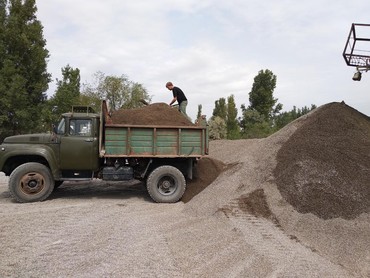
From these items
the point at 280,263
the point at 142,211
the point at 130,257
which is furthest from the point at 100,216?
the point at 280,263

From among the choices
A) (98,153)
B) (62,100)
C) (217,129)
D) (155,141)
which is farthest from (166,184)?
(217,129)

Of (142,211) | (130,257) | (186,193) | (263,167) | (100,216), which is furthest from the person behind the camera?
(186,193)

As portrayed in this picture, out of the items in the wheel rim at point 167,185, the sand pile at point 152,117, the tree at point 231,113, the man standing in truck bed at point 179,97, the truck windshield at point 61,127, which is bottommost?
the wheel rim at point 167,185

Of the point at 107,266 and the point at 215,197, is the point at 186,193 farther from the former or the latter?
the point at 107,266

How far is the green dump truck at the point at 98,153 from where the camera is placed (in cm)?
892

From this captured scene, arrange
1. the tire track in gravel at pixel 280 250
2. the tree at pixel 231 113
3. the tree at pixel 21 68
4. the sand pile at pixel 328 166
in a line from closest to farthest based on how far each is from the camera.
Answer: the tire track in gravel at pixel 280 250, the sand pile at pixel 328 166, the tree at pixel 21 68, the tree at pixel 231 113

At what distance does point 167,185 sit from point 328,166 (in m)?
3.88

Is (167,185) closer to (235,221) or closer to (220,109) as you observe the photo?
(235,221)

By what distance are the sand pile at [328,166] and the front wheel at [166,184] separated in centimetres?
244

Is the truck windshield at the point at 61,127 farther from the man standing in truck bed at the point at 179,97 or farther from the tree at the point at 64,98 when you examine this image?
the tree at the point at 64,98

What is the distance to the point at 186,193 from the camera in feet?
32.3

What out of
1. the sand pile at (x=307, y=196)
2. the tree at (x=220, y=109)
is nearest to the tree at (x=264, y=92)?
the tree at (x=220, y=109)

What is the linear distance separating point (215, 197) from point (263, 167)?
5.01 ft

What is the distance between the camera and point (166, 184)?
9344 mm
